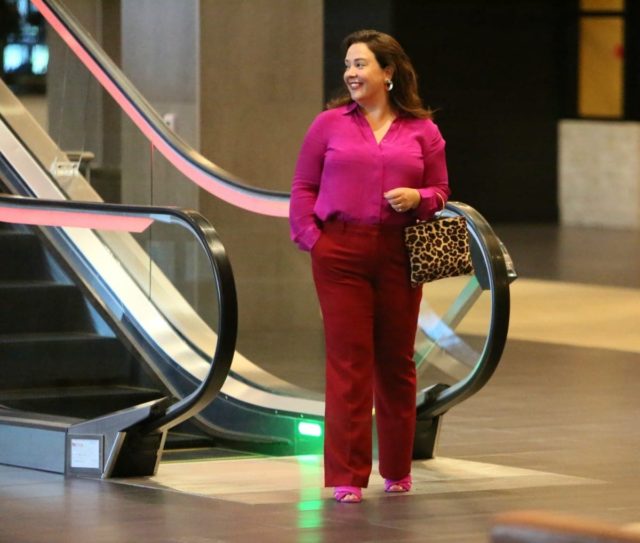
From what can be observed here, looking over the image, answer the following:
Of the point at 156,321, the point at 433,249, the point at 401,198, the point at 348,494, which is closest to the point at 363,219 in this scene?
the point at 401,198

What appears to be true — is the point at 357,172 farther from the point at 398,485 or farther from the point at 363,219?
the point at 398,485

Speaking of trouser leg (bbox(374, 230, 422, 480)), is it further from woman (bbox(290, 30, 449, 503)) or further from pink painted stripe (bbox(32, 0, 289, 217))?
pink painted stripe (bbox(32, 0, 289, 217))

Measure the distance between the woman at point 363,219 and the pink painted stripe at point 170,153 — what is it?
50.7 inches

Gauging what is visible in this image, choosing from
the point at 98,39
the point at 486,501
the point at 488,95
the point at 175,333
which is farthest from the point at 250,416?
the point at 488,95

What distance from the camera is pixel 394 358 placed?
6266 millimetres

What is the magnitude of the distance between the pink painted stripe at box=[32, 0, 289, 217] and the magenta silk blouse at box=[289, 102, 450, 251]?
127cm

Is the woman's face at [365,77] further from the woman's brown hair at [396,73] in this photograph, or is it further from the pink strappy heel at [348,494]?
the pink strappy heel at [348,494]

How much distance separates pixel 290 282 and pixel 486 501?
3266 millimetres

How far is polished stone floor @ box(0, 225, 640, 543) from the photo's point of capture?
18.3 feet

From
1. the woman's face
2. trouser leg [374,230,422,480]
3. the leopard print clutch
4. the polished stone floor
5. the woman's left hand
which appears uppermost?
the woman's face

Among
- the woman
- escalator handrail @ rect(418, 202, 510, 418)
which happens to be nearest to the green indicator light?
escalator handrail @ rect(418, 202, 510, 418)

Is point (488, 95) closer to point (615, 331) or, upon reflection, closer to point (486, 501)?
point (615, 331)

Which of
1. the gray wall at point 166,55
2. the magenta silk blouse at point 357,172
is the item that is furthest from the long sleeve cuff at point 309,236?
the gray wall at point 166,55

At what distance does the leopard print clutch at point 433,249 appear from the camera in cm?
609
